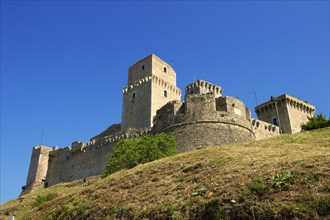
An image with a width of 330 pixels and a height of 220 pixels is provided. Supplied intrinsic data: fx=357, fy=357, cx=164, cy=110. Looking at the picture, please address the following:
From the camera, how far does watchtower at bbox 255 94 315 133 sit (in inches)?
1882

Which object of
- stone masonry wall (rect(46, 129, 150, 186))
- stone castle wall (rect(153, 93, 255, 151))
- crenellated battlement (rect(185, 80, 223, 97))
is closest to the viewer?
stone castle wall (rect(153, 93, 255, 151))

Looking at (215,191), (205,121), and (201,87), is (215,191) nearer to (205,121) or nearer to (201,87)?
(205,121)

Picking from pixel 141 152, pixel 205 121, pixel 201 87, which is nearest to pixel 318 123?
pixel 205 121

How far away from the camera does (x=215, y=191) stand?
10.8 m

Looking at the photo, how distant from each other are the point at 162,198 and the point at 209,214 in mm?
2415

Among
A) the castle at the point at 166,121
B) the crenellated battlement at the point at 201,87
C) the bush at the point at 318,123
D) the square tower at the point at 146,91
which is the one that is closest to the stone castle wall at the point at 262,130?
the castle at the point at 166,121

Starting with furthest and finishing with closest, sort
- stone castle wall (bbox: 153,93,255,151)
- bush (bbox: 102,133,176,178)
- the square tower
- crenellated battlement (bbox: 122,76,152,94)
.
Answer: crenellated battlement (bbox: 122,76,152,94) → the square tower → stone castle wall (bbox: 153,93,255,151) → bush (bbox: 102,133,176,178)

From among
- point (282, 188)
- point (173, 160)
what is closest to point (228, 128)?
point (173, 160)

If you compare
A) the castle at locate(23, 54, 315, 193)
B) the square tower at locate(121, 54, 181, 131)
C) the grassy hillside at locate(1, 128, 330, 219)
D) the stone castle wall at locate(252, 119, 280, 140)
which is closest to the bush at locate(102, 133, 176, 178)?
the castle at locate(23, 54, 315, 193)

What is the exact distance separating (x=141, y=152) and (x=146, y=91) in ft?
73.2

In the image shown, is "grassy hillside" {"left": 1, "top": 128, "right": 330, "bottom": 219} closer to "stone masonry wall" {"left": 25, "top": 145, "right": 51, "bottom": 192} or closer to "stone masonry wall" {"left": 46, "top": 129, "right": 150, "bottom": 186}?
"stone masonry wall" {"left": 46, "top": 129, "right": 150, "bottom": 186}

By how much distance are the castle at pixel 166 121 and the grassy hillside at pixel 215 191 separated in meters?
11.1

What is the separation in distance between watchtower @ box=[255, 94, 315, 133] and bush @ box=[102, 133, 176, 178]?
2510cm

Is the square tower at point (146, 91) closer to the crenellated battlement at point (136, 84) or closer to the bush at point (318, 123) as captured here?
the crenellated battlement at point (136, 84)
